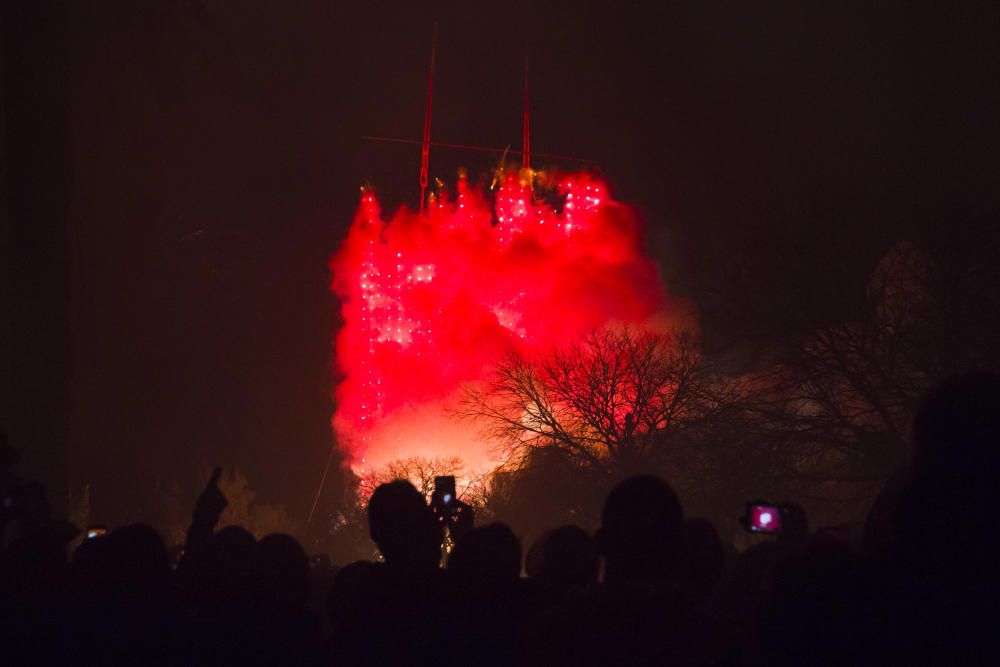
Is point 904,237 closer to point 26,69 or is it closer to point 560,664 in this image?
point 26,69

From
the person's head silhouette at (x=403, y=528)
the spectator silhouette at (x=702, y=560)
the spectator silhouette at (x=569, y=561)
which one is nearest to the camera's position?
the spectator silhouette at (x=702, y=560)

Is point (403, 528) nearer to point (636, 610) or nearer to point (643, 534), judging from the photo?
point (643, 534)

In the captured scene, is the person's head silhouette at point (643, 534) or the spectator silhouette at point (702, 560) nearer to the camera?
the person's head silhouette at point (643, 534)

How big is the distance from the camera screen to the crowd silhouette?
2.69 ft

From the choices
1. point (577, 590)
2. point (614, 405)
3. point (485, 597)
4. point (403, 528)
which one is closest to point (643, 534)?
point (577, 590)

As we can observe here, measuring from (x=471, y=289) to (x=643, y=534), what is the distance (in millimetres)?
35723

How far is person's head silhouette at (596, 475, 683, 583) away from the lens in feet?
9.96

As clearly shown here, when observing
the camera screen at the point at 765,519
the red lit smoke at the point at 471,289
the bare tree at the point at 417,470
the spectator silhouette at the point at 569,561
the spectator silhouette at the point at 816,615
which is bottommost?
the spectator silhouette at the point at 816,615

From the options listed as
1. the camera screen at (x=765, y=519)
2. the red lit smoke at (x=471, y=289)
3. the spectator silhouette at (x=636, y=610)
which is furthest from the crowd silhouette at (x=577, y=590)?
the red lit smoke at (x=471, y=289)

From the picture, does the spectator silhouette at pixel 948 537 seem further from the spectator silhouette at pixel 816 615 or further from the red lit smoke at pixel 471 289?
the red lit smoke at pixel 471 289

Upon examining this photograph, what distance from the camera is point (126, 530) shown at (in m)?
4.14

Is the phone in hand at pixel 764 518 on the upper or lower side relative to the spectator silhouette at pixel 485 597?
upper

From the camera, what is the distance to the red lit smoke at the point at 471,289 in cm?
3709

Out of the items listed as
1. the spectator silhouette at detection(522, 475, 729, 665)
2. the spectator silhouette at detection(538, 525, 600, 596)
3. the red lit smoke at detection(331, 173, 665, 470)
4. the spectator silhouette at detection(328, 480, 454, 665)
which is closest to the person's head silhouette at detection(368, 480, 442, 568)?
the spectator silhouette at detection(328, 480, 454, 665)
